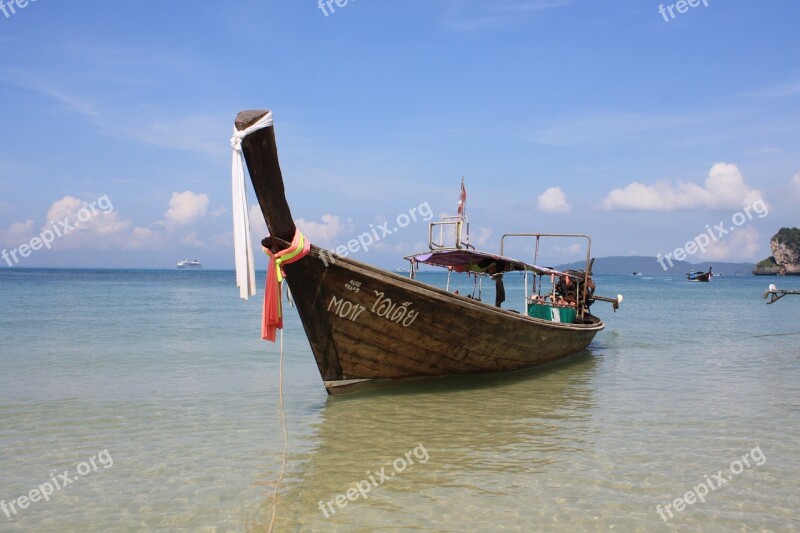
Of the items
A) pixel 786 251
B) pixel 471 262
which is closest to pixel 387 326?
pixel 471 262

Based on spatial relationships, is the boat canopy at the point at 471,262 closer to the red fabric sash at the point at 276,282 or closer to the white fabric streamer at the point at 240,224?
the red fabric sash at the point at 276,282

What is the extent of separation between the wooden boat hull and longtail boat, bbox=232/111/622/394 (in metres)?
0.01

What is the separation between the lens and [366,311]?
8102mm

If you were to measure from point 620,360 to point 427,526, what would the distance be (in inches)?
416

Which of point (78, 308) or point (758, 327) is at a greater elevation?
point (78, 308)

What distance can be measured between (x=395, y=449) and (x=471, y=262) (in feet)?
17.6

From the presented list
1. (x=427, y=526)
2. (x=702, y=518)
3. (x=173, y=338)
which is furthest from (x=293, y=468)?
(x=173, y=338)

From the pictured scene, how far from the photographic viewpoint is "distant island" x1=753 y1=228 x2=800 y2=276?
119137 millimetres

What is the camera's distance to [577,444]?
6.95 meters

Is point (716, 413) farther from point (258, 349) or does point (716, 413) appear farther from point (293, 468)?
point (258, 349)

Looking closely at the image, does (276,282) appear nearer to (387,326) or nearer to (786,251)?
(387,326)

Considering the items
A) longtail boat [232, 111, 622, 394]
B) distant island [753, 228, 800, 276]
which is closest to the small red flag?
longtail boat [232, 111, 622, 394]

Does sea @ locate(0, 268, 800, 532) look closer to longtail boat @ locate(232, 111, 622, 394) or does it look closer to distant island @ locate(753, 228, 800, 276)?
longtail boat @ locate(232, 111, 622, 394)

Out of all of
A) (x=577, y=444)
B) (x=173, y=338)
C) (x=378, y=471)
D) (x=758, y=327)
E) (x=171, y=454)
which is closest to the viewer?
(x=378, y=471)
